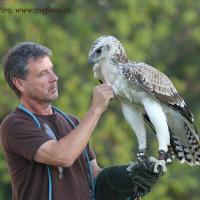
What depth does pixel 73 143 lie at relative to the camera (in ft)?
17.3

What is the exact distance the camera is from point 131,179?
18.5ft

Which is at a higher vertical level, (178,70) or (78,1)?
(78,1)

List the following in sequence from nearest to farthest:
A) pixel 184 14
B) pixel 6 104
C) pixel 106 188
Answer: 1. pixel 106 188
2. pixel 6 104
3. pixel 184 14

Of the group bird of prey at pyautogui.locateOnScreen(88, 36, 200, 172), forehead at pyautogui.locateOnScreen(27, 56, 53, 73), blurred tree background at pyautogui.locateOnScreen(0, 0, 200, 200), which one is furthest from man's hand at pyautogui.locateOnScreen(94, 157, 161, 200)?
blurred tree background at pyautogui.locateOnScreen(0, 0, 200, 200)

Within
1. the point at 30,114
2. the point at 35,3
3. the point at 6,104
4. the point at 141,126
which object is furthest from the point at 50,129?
the point at 35,3

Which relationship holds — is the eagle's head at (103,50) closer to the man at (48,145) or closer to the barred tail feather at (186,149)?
the man at (48,145)

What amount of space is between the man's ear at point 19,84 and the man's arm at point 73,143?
0.47m

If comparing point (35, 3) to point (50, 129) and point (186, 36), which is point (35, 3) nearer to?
point (186, 36)

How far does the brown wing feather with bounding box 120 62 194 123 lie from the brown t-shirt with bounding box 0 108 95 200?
55 centimetres

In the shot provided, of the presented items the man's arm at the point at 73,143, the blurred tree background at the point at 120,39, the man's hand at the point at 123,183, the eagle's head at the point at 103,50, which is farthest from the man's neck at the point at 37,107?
the blurred tree background at the point at 120,39

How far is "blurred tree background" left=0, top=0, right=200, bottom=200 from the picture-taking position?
40.5 ft

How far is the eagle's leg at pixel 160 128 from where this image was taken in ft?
17.6

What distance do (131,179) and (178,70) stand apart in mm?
9488

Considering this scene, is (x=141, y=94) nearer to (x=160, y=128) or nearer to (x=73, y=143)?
(x=160, y=128)
